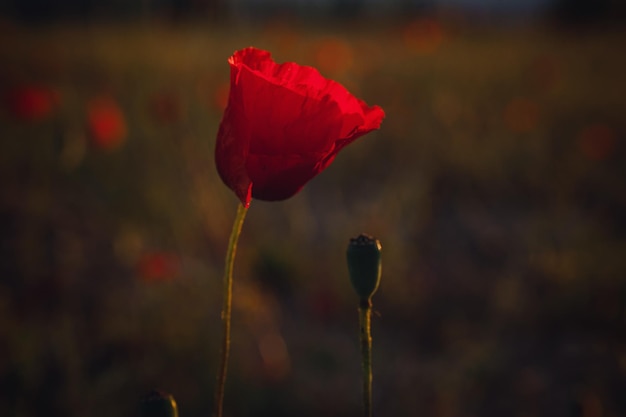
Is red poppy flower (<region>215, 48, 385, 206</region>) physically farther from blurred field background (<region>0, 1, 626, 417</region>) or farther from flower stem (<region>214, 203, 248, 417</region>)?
blurred field background (<region>0, 1, 626, 417</region>)

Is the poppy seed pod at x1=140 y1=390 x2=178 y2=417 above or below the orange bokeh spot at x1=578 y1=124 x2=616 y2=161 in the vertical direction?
below

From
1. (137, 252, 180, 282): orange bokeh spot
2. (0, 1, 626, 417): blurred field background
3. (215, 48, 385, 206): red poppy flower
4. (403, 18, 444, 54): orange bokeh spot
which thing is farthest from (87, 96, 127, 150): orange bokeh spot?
(403, 18, 444, 54): orange bokeh spot

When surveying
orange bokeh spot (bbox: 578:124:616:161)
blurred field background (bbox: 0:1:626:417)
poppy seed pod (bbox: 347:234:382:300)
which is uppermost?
orange bokeh spot (bbox: 578:124:616:161)

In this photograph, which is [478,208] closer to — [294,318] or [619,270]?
[619,270]

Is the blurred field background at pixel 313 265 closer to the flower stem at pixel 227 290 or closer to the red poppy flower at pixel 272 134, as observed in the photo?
the flower stem at pixel 227 290

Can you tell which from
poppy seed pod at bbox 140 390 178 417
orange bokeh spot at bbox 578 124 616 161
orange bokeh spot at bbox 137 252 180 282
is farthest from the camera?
orange bokeh spot at bbox 578 124 616 161

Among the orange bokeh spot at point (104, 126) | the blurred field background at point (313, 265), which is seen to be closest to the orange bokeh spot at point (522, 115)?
the blurred field background at point (313, 265)

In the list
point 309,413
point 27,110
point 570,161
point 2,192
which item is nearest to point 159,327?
point 309,413
